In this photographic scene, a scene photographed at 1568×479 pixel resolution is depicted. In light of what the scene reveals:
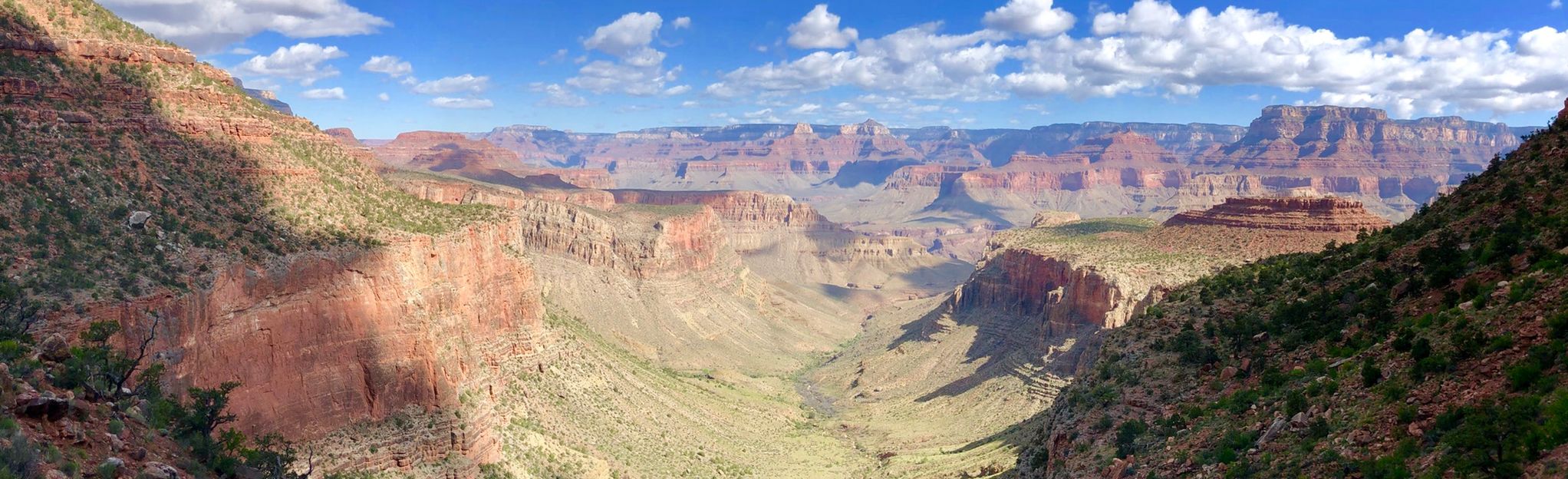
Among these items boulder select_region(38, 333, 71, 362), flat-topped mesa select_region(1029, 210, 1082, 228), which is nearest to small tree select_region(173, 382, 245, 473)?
boulder select_region(38, 333, 71, 362)

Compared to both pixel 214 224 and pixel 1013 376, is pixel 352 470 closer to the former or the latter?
pixel 214 224

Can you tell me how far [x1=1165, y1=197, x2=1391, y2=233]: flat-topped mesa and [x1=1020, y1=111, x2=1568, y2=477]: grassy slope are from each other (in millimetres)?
54742

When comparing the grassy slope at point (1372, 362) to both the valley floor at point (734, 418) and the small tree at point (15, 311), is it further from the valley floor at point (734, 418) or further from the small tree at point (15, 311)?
the small tree at point (15, 311)

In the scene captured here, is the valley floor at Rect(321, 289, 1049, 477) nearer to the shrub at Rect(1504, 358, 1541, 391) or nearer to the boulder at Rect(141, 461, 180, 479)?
the boulder at Rect(141, 461, 180, 479)

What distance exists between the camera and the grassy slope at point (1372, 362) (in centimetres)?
1783

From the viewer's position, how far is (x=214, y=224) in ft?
128

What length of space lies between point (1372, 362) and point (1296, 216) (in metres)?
74.9

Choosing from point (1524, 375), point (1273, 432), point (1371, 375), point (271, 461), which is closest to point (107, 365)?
point (271, 461)

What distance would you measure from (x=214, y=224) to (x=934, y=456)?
4428cm

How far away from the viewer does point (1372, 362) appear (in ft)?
76.0

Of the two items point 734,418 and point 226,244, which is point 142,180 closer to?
point 226,244

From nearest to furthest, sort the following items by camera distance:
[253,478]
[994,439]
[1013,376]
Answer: [253,478] < [994,439] < [1013,376]

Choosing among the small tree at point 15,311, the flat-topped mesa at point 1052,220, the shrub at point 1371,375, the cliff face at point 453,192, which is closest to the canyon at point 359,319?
the small tree at point 15,311

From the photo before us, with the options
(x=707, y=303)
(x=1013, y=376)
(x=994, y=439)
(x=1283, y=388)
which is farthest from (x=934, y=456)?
(x=707, y=303)
